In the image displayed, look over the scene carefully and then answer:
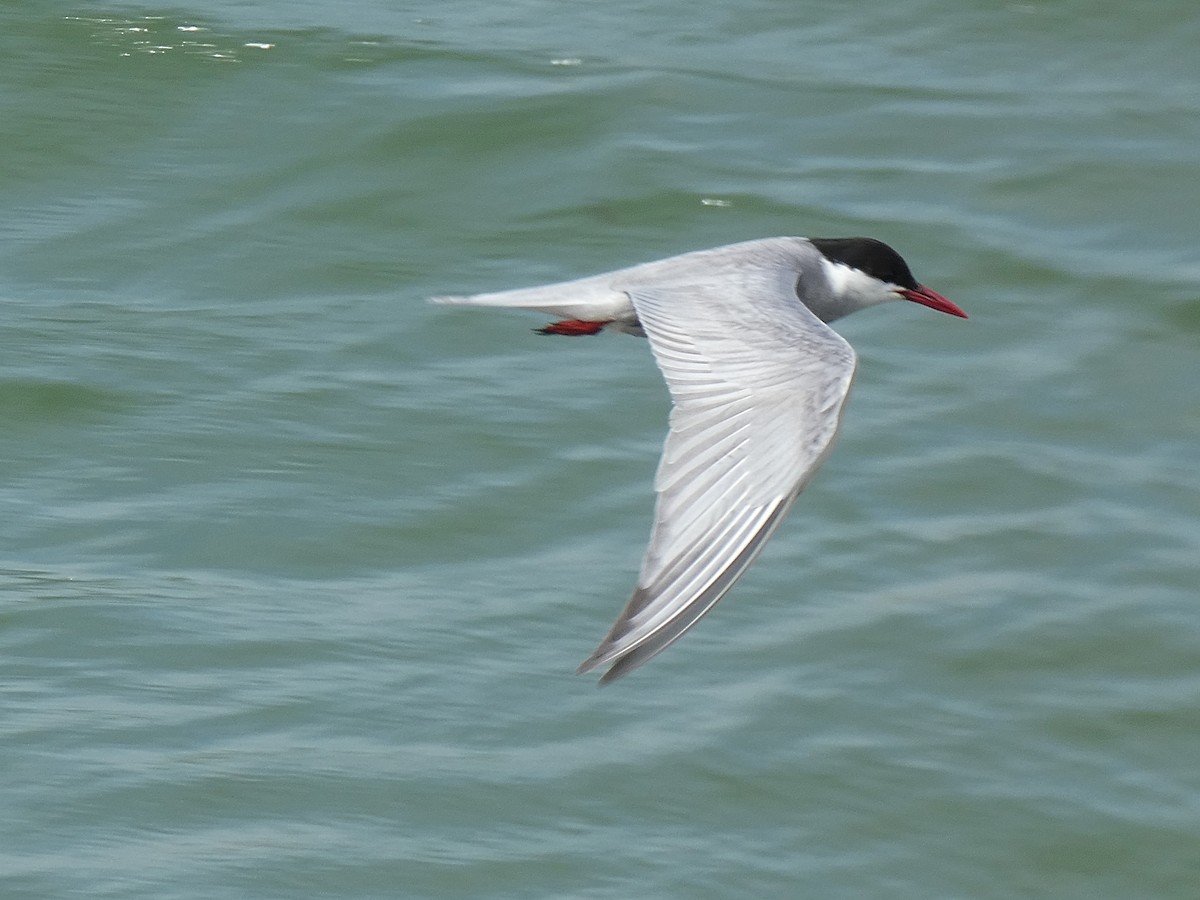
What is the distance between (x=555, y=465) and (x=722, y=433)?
3.15m

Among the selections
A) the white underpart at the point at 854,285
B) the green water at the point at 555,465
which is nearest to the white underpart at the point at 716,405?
the white underpart at the point at 854,285

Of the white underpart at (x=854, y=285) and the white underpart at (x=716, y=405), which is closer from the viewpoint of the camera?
the white underpart at (x=716, y=405)

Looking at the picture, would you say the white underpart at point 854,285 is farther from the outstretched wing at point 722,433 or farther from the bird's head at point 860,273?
the outstretched wing at point 722,433

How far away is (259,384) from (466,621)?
181 centimetres

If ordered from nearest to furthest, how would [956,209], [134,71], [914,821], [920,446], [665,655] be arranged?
1. [914,821]
2. [665,655]
3. [920,446]
4. [956,209]
5. [134,71]

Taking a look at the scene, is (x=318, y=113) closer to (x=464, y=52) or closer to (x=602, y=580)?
(x=464, y=52)

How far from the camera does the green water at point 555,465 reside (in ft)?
21.4

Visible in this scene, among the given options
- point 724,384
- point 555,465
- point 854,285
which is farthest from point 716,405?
point 555,465

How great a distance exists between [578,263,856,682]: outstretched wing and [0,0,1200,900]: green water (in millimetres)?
1606

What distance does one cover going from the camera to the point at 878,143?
1023 centimetres

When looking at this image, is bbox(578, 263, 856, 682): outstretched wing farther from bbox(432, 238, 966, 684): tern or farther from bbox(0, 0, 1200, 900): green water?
bbox(0, 0, 1200, 900): green water

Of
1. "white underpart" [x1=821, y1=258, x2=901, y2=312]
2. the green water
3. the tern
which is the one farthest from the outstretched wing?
the green water

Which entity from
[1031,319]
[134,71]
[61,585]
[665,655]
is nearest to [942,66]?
[1031,319]

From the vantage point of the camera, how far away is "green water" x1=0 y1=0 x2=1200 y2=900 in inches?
257
